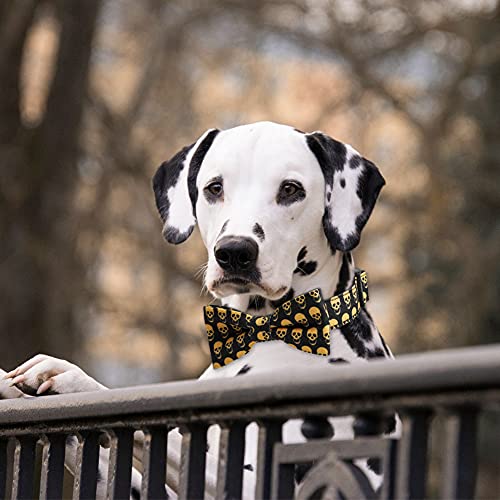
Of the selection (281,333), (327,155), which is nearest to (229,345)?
A: (281,333)

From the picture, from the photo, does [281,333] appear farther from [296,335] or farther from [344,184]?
[344,184]

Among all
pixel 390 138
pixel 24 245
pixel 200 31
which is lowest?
pixel 24 245

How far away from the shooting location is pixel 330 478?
6.67 feet

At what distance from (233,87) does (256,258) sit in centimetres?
1676

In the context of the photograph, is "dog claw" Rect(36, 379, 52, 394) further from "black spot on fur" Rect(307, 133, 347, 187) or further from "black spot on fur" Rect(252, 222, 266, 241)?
"black spot on fur" Rect(307, 133, 347, 187)

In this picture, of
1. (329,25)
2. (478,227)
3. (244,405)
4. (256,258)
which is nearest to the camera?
(244,405)

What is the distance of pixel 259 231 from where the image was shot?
12.4 ft

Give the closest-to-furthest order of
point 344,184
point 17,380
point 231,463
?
point 231,463
point 17,380
point 344,184

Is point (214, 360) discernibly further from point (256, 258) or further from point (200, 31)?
point (200, 31)

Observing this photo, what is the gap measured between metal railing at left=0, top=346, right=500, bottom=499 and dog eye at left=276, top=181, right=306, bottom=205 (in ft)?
4.02

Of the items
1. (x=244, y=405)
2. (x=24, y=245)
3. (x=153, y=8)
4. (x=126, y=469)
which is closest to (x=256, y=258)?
(x=126, y=469)

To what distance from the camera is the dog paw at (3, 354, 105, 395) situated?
11.5ft

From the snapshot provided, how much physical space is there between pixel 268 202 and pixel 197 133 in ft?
50.2

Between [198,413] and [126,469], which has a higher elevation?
[198,413]
